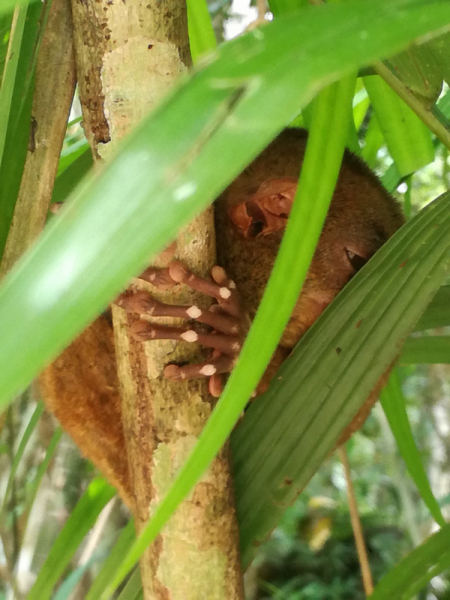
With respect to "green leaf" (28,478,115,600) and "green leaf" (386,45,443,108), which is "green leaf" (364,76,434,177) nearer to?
"green leaf" (386,45,443,108)

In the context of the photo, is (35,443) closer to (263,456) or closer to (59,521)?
(59,521)

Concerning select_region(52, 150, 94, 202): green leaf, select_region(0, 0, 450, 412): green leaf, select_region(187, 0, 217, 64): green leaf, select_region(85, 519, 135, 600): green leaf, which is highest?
select_region(52, 150, 94, 202): green leaf

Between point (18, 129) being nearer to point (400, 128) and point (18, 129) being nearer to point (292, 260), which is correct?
point (292, 260)

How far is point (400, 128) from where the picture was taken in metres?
1.47

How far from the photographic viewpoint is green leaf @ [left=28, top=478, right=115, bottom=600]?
61.9 inches

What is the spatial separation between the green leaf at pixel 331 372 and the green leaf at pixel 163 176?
77cm

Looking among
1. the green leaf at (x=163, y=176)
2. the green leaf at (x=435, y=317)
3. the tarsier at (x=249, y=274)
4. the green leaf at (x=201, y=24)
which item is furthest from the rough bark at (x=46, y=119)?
the green leaf at (x=435, y=317)

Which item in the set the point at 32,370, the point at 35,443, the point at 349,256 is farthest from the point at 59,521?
the point at 32,370

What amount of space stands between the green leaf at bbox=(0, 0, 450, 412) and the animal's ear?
4.18ft

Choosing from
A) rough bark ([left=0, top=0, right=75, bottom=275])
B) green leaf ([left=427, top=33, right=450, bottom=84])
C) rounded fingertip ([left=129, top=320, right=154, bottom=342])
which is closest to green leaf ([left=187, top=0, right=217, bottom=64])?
rough bark ([left=0, top=0, right=75, bottom=275])

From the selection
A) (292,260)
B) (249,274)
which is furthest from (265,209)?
(292,260)

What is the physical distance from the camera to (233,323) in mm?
1185

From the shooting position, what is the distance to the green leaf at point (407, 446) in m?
1.57

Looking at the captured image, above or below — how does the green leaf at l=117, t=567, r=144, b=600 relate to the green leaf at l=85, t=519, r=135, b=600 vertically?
below
